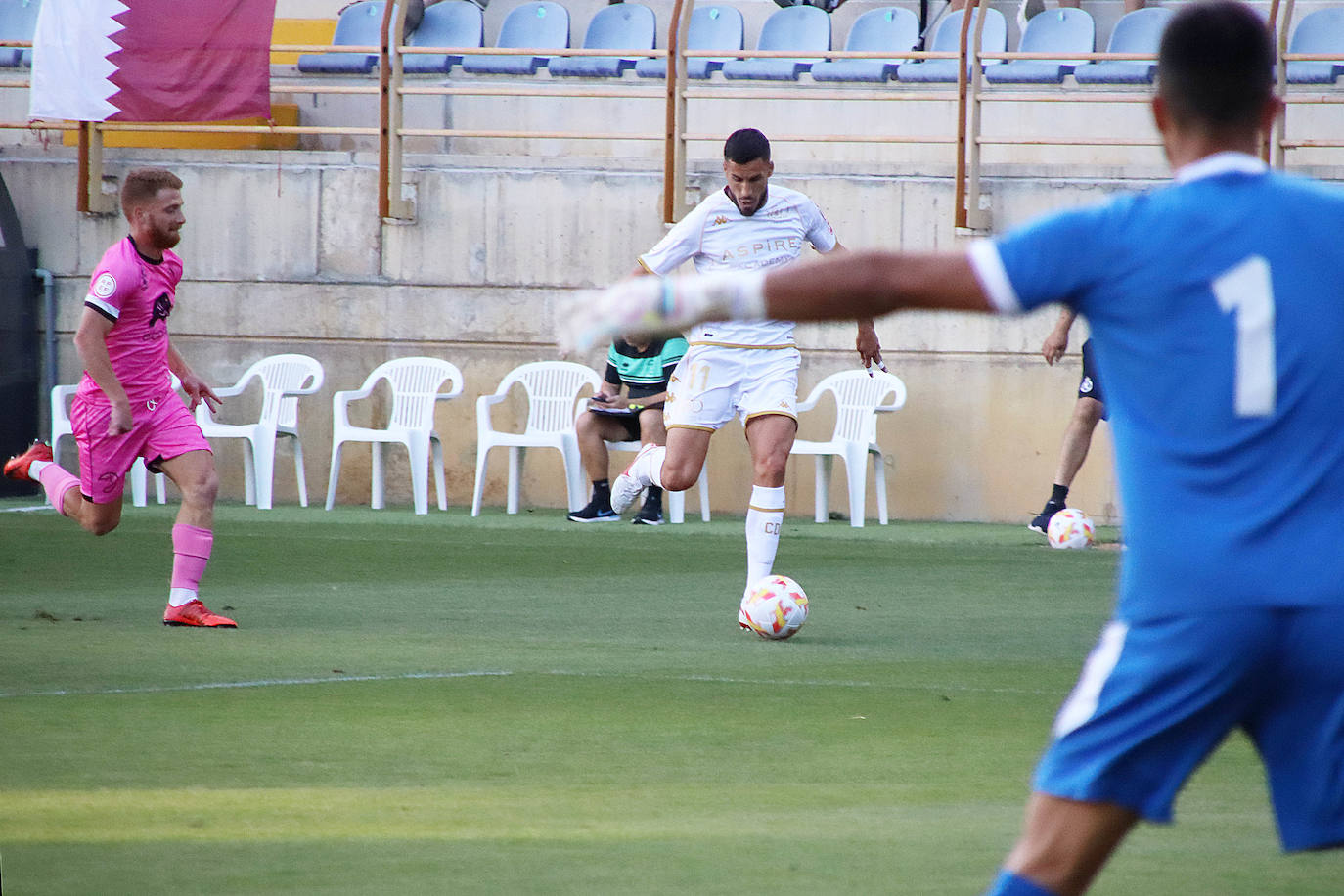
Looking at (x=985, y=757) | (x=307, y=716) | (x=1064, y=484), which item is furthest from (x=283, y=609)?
(x=1064, y=484)

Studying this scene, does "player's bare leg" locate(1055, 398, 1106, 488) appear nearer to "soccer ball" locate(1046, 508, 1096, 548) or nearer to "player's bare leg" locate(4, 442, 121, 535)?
"soccer ball" locate(1046, 508, 1096, 548)

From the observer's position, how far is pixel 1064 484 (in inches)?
596

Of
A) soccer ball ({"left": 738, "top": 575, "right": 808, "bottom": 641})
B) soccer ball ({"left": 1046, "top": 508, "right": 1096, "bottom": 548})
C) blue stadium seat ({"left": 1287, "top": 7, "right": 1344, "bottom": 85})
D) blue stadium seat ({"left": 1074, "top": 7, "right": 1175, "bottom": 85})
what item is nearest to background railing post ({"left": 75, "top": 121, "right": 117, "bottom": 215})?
blue stadium seat ({"left": 1074, "top": 7, "right": 1175, "bottom": 85})

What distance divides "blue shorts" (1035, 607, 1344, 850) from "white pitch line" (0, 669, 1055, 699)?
4.45 m

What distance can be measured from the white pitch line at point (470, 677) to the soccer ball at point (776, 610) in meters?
1.13

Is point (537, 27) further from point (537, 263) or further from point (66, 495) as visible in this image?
point (66, 495)

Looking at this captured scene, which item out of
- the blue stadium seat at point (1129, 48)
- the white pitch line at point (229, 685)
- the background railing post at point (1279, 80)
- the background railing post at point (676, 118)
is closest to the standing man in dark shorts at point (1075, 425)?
the background railing post at point (1279, 80)

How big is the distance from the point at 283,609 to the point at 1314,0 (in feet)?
43.4

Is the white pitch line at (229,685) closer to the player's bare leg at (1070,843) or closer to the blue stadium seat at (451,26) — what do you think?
the player's bare leg at (1070,843)

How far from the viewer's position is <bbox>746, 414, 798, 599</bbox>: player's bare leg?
368 inches

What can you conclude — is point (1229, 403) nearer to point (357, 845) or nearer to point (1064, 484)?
point (357, 845)

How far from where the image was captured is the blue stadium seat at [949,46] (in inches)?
745

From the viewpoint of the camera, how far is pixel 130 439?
360 inches

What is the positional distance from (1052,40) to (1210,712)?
17442 mm
